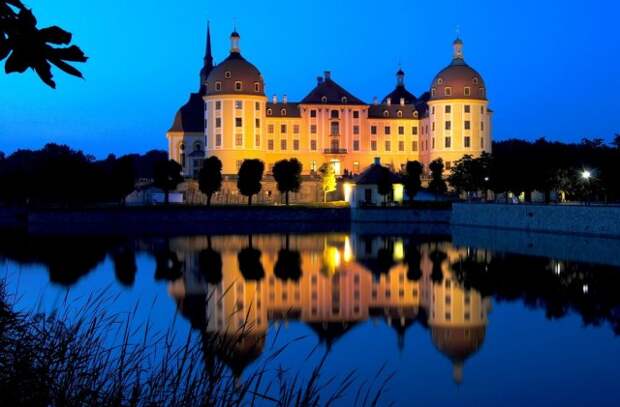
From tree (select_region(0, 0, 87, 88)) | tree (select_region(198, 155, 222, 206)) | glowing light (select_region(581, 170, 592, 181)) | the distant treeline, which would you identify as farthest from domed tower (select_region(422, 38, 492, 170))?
tree (select_region(0, 0, 87, 88))

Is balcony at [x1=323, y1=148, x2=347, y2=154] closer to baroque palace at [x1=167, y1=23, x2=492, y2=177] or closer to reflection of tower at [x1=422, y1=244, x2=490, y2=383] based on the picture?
baroque palace at [x1=167, y1=23, x2=492, y2=177]

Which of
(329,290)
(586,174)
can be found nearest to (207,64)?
(586,174)

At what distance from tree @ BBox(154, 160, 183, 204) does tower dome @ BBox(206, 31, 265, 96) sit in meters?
10.4

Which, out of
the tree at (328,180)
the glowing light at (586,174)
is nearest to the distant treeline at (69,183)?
the tree at (328,180)

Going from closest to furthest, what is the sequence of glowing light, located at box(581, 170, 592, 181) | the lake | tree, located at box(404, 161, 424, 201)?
1. the lake
2. glowing light, located at box(581, 170, 592, 181)
3. tree, located at box(404, 161, 424, 201)

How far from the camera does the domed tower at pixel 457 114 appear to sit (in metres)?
62.8

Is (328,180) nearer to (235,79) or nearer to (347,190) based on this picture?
(347,190)

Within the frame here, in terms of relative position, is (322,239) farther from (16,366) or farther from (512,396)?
(16,366)

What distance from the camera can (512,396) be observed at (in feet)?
31.2

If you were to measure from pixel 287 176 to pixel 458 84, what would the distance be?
18.0 m

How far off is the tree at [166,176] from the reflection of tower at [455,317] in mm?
31553

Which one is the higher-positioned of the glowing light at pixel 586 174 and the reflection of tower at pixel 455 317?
the glowing light at pixel 586 174

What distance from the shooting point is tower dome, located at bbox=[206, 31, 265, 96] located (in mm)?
61125

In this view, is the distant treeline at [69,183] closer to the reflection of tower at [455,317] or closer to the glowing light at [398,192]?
the glowing light at [398,192]
